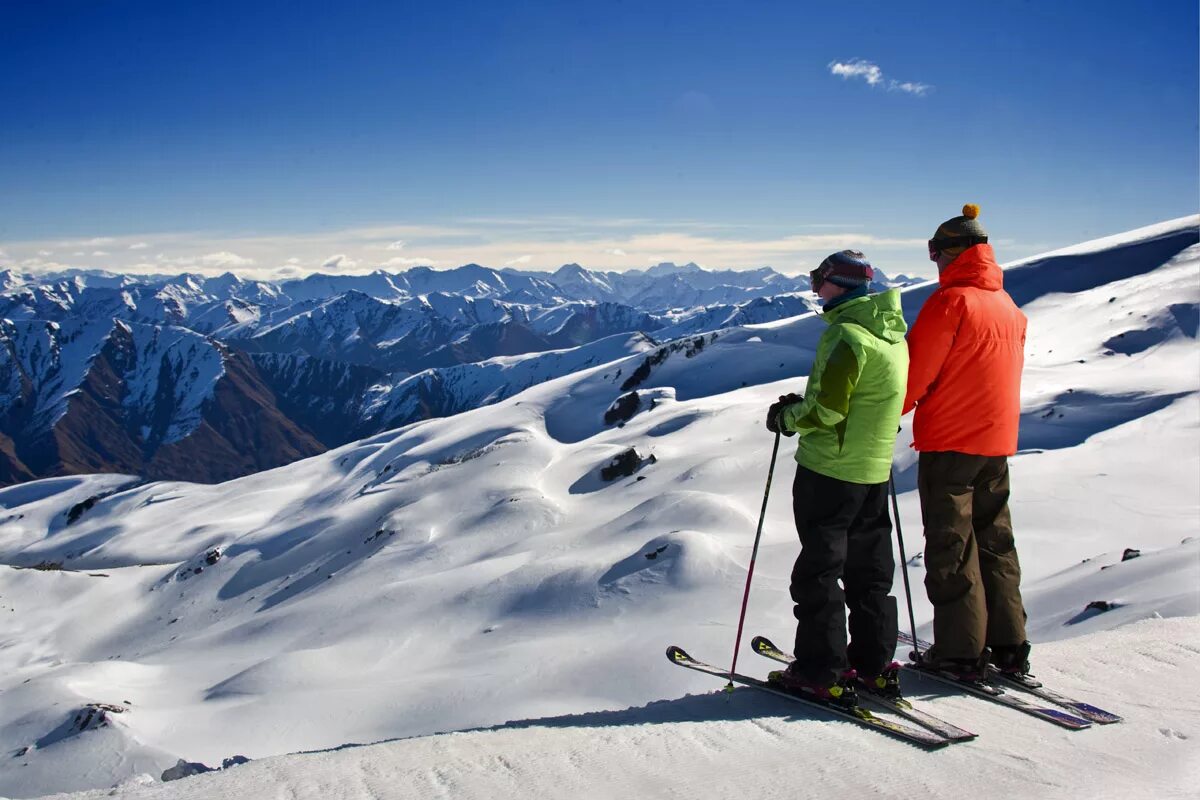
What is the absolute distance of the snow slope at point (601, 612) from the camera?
15.9 feet

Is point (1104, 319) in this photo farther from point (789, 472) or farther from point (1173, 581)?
point (1173, 581)

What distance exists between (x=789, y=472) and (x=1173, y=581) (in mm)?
22565

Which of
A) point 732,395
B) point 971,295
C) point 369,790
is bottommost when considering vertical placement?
point 732,395

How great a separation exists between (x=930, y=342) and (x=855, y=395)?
1025 millimetres

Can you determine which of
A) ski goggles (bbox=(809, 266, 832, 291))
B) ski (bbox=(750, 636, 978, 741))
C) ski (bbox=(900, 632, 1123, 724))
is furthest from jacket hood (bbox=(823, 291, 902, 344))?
ski (bbox=(900, 632, 1123, 724))

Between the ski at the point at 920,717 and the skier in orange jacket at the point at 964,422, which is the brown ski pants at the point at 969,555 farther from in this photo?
the ski at the point at 920,717

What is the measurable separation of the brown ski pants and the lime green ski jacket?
0.97 meters

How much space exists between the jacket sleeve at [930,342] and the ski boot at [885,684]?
6.86ft

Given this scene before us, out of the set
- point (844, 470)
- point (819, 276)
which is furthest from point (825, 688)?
point (819, 276)

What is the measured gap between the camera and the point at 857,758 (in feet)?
15.8

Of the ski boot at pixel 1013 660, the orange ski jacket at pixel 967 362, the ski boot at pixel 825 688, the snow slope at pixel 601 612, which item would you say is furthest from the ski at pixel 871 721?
the orange ski jacket at pixel 967 362

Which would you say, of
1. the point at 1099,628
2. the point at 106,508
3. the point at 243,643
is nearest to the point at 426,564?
the point at 243,643

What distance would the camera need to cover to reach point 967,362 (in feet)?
20.6

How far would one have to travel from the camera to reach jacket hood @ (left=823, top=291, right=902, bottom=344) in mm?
5664
